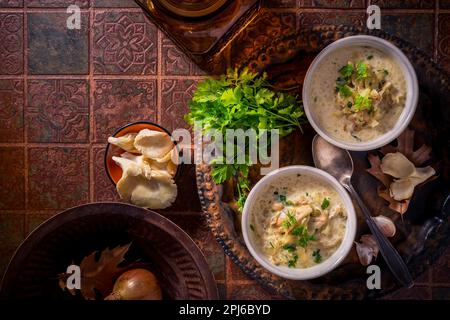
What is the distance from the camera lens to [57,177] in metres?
1.76

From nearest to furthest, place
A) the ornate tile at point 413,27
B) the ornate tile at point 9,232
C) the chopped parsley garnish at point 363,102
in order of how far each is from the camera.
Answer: the chopped parsley garnish at point 363,102
the ornate tile at point 413,27
the ornate tile at point 9,232

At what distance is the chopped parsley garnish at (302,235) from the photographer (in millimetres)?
1478

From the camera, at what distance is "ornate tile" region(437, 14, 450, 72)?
166 centimetres

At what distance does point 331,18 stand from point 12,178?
129 cm

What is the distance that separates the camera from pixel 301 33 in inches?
63.6

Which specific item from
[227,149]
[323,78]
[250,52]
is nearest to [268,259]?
[227,149]

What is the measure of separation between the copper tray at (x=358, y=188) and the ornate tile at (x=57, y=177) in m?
0.45

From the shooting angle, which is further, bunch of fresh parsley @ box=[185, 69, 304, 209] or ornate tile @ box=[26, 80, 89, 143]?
ornate tile @ box=[26, 80, 89, 143]

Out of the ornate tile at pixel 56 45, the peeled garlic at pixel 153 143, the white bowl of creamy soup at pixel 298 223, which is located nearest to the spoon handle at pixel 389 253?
the white bowl of creamy soup at pixel 298 223

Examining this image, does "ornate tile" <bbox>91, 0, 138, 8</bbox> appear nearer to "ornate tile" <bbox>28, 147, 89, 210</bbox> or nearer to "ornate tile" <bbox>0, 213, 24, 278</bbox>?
"ornate tile" <bbox>28, 147, 89, 210</bbox>

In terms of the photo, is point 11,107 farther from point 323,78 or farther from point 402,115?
point 402,115

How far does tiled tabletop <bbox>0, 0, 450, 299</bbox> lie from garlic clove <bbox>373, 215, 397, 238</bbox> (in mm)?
253

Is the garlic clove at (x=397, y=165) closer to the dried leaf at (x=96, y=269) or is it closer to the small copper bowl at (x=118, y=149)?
the small copper bowl at (x=118, y=149)

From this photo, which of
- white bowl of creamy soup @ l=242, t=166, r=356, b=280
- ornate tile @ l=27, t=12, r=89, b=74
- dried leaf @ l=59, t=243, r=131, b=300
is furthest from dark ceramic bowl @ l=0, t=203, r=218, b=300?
ornate tile @ l=27, t=12, r=89, b=74
